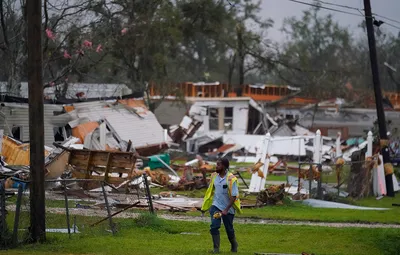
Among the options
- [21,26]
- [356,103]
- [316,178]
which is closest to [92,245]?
[316,178]

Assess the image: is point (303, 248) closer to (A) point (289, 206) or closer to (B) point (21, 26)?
(A) point (289, 206)

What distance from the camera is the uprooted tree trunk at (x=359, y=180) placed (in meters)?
27.7

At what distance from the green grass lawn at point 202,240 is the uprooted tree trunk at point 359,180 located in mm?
10431

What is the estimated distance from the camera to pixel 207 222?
58.6 feet

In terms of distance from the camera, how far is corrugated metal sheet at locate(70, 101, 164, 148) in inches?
1438

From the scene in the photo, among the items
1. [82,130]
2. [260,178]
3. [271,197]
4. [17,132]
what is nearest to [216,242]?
[271,197]

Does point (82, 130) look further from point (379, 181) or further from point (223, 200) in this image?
point (223, 200)

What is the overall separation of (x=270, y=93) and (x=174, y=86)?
1245 centimetres

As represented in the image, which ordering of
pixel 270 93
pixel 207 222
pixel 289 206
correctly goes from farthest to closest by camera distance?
pixel 270 93
pixel 289 206
pixel 207 222

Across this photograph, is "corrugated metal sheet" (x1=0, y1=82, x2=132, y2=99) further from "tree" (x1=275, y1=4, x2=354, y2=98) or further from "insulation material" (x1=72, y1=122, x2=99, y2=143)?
"tree" (x1=275, y1=4, x2=354, y2=98)

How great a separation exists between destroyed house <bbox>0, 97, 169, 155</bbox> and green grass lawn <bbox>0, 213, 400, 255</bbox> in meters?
17.0

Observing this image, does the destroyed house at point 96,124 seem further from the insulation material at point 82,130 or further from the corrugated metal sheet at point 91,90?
the corrugated metal sheet at point 91,90

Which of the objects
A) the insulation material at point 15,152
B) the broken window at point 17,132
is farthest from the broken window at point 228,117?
Answer: the insulation material at point 15,152

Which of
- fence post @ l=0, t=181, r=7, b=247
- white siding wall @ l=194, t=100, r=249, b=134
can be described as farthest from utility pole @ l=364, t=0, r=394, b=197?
white siding wall @ l=194, t=100, r=249, b=134
